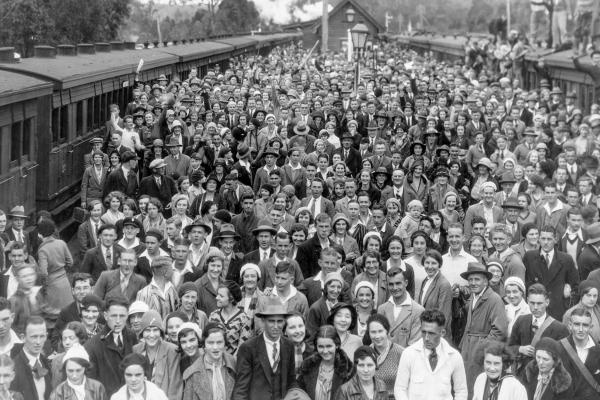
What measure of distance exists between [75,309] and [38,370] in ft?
4.62

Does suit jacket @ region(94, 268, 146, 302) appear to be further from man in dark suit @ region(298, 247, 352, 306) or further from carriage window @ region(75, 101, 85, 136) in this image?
carriage window @ region(75, 101, 85, 136)

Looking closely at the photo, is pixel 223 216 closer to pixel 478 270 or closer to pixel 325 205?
pixel 325 205

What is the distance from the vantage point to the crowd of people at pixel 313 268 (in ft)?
25.4

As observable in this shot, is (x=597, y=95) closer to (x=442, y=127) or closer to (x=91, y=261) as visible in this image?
(x=442, y=127)

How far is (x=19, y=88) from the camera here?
14.0 m

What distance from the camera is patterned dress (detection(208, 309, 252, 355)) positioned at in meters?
8.80

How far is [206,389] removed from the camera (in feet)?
25.3

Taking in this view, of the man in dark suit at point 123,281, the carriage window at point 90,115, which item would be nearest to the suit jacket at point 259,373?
the man in dark suit at point 123,281

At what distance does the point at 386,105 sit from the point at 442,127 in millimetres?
3927

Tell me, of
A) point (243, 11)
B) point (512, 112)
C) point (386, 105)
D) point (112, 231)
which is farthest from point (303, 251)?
point (243, 11)

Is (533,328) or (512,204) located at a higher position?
(512,204)

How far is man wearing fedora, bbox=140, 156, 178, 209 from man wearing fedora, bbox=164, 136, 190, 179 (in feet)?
2.83

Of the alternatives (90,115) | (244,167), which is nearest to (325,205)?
(244,167)

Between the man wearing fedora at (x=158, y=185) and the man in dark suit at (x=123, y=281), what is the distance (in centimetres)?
455
